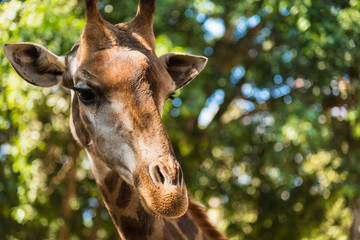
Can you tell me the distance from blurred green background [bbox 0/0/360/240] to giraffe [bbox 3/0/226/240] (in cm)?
257

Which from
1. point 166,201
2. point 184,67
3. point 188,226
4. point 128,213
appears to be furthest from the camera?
point 184,67

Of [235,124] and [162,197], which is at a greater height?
[162,197]

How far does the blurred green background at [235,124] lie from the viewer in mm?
6582

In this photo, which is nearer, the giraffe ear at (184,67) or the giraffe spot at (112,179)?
the giraffe spot at (112,179)

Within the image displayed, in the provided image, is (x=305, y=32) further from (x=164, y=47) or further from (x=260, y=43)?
(x=260, y=43)

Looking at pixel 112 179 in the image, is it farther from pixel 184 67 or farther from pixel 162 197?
pixel 184 67

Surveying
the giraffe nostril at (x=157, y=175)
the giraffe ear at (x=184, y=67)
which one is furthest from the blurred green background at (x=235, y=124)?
the giraffe nostril at (x=157, y=175)

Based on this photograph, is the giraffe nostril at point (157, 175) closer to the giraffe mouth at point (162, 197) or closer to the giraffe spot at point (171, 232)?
the giraffe mouth at point (162, 197)

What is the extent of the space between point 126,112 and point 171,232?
1.00 metres

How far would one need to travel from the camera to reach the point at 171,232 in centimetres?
358

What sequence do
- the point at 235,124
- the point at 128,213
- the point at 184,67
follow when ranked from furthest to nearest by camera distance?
the point at 235,124, the point at 184,67, the point at 128,213

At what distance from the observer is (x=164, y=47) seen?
6.23 m

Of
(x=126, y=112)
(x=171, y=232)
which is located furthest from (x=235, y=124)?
(x=126, y=112)

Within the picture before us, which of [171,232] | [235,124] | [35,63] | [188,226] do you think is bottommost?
[235,124]
